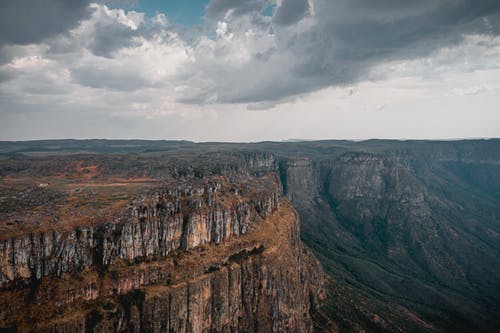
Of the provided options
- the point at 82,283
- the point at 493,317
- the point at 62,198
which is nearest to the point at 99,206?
the point at 62,198

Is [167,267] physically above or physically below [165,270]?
above

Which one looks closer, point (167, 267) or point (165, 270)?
point (165, 270)

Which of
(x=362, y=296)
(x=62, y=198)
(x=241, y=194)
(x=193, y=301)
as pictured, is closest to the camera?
(x=193, y=301)

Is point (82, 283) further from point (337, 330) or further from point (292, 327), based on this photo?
point (337, 330)

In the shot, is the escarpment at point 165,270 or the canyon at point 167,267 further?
the canyon at point 167,267

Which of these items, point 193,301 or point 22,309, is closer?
point 22,309

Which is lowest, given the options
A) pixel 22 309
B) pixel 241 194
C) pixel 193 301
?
pixel 193 301

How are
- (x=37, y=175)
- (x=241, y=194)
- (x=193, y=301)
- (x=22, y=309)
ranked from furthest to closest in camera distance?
(x=37, y=175) → (x=241, y=194) → (x=193, y=301) → (x=22, y=309)

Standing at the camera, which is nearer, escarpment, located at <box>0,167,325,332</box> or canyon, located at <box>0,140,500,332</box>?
escarpment, located at <box>0,167,325,332</box>
